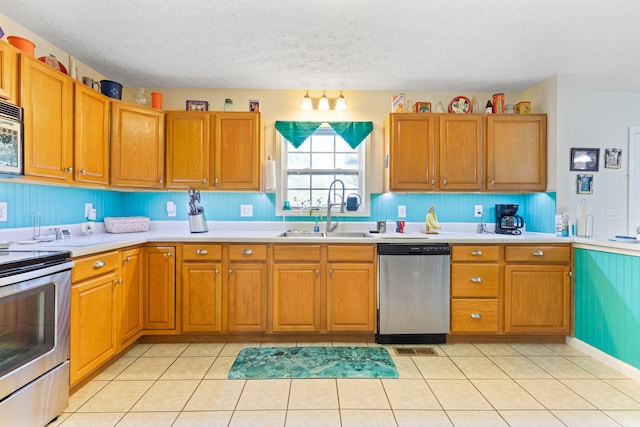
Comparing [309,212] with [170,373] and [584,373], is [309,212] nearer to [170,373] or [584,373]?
[170,373]

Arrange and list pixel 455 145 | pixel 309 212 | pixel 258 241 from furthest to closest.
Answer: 1. pixel 309 212
2. pixel 455 145
3. pixel 258 241

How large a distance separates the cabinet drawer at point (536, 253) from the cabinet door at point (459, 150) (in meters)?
0.73

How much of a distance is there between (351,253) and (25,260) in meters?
2.14

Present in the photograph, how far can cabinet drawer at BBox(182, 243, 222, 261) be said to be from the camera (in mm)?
2867

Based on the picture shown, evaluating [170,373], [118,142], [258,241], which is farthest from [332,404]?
[118,142]

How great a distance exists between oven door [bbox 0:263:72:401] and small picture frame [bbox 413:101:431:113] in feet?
10.4

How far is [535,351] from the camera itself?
279 cm

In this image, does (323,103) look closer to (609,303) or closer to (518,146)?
(518,146)

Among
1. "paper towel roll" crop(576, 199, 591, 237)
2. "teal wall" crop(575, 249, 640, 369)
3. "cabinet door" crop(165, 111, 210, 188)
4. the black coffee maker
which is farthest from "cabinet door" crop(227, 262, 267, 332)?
"paper towel roll" crop(576, 199, 591, 237)

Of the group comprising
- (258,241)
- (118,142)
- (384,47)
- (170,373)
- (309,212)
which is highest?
(384,47)

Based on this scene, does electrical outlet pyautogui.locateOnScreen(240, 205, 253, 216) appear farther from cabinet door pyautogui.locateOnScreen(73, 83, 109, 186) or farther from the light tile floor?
the light tile floor

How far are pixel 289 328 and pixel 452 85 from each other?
9.42 feet

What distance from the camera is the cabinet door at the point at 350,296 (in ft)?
9.49

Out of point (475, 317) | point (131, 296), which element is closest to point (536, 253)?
point (475, 317)
